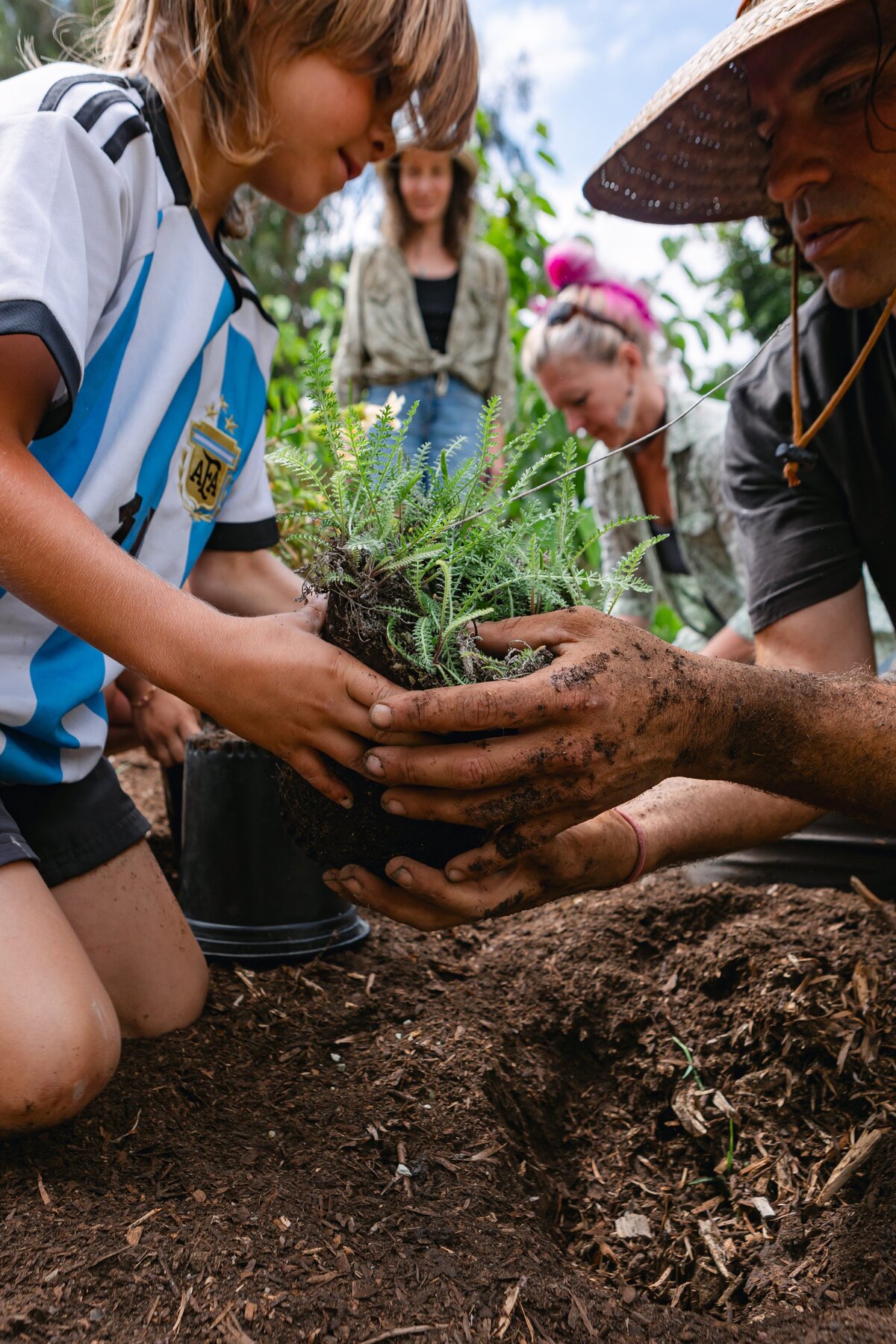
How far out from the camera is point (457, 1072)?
156 cm

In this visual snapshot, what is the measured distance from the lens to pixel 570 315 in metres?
3.62

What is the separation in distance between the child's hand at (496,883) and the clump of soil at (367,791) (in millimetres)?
41

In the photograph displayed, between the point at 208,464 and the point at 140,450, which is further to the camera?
the point at 208,464

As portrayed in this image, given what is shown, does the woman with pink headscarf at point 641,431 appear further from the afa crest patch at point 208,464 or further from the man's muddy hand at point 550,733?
the man's muddy hand at point 550,733

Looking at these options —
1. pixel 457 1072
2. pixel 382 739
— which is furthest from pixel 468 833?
pixel 457 1072

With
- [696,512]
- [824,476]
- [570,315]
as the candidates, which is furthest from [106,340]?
[570,315]

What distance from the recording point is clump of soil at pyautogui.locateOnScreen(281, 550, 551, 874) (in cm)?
126

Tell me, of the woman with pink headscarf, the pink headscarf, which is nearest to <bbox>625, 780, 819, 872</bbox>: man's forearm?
the woman with pink headscarf

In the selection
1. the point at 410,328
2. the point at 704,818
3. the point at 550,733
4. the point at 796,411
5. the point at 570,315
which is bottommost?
the point at 704,818

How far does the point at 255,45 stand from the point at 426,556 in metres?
1.05

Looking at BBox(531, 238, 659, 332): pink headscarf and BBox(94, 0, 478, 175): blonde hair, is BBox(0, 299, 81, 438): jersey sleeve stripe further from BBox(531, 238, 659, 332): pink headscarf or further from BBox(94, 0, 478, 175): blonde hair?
BBox(531, 238, 659, 332): pink headscarf

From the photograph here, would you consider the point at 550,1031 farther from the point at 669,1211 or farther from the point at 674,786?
the point at 674,786

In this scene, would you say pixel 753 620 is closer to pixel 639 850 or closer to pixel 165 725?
pixel 639 850

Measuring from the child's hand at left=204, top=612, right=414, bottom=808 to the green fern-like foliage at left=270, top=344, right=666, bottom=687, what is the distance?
7 centimetres
